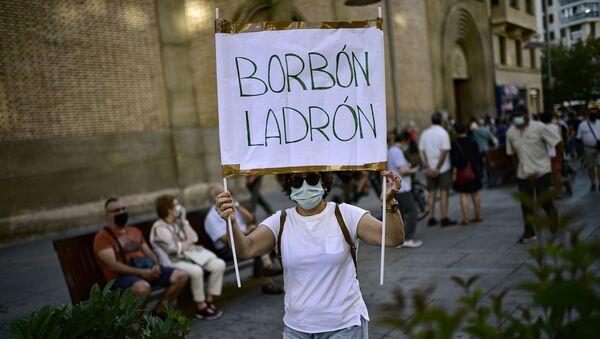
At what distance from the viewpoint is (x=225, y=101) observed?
111 inches

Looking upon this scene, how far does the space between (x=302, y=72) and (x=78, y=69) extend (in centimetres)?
1042

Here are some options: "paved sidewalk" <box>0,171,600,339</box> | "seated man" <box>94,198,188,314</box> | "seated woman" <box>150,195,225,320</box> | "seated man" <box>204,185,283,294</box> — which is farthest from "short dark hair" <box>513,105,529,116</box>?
"seated man" <box>94,198,188,314</box>

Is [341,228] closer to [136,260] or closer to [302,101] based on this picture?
[302,101]

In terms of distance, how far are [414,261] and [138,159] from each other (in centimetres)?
837

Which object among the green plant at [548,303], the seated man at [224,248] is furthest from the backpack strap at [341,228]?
the seated man at [224,248]

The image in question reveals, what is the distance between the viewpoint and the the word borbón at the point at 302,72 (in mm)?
2844

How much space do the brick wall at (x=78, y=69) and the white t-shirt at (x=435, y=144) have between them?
7378mm

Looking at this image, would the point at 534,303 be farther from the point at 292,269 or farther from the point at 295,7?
the point at 295,7

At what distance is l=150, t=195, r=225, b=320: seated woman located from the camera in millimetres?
5492

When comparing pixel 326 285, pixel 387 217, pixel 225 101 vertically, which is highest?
pixel 225 101

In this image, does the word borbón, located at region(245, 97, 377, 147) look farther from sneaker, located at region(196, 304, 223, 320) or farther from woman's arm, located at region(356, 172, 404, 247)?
sneaker, located at region(196, 304, 223, 320)

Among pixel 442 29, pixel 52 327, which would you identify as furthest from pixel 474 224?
pixel 442 29

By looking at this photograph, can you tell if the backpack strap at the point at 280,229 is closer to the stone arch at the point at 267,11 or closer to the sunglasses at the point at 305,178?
the sunglasses at the point at 305,178

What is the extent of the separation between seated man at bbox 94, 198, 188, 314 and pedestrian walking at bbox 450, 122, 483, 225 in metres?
5.48
